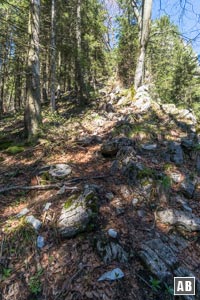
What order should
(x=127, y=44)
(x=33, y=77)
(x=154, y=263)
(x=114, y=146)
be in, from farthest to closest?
(x=127, y=44), (x=33, y=77), (x=114, y=146), (x=154, y=263)

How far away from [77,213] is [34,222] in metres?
0.64

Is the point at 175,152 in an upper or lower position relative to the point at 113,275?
upper

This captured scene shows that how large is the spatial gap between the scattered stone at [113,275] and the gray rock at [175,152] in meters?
2.83

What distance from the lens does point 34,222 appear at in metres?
3.25

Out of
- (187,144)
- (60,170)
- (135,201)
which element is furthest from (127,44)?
(135,201)

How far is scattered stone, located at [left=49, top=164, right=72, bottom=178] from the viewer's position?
14.2 ft

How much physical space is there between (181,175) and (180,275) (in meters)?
2.07

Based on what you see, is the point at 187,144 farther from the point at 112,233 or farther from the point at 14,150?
the point at 14,150

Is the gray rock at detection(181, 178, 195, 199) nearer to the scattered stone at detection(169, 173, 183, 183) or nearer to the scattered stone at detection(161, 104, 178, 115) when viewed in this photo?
the scattered stone at detection(169, 173, 183, 183)

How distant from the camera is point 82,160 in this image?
507 centimetres

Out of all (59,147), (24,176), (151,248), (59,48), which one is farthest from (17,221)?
(59,48)

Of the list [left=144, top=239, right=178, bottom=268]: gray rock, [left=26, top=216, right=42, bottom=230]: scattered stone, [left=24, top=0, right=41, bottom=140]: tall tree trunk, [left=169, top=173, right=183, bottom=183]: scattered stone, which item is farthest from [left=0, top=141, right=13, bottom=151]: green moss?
[left=144, top=239, right=178, bottom=268]: gray rock

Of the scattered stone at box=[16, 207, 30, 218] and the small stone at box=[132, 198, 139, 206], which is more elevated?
the small stone at box=[132, 198, 139, 206]

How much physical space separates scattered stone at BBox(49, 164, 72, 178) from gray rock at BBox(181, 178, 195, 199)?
7.07 feet
